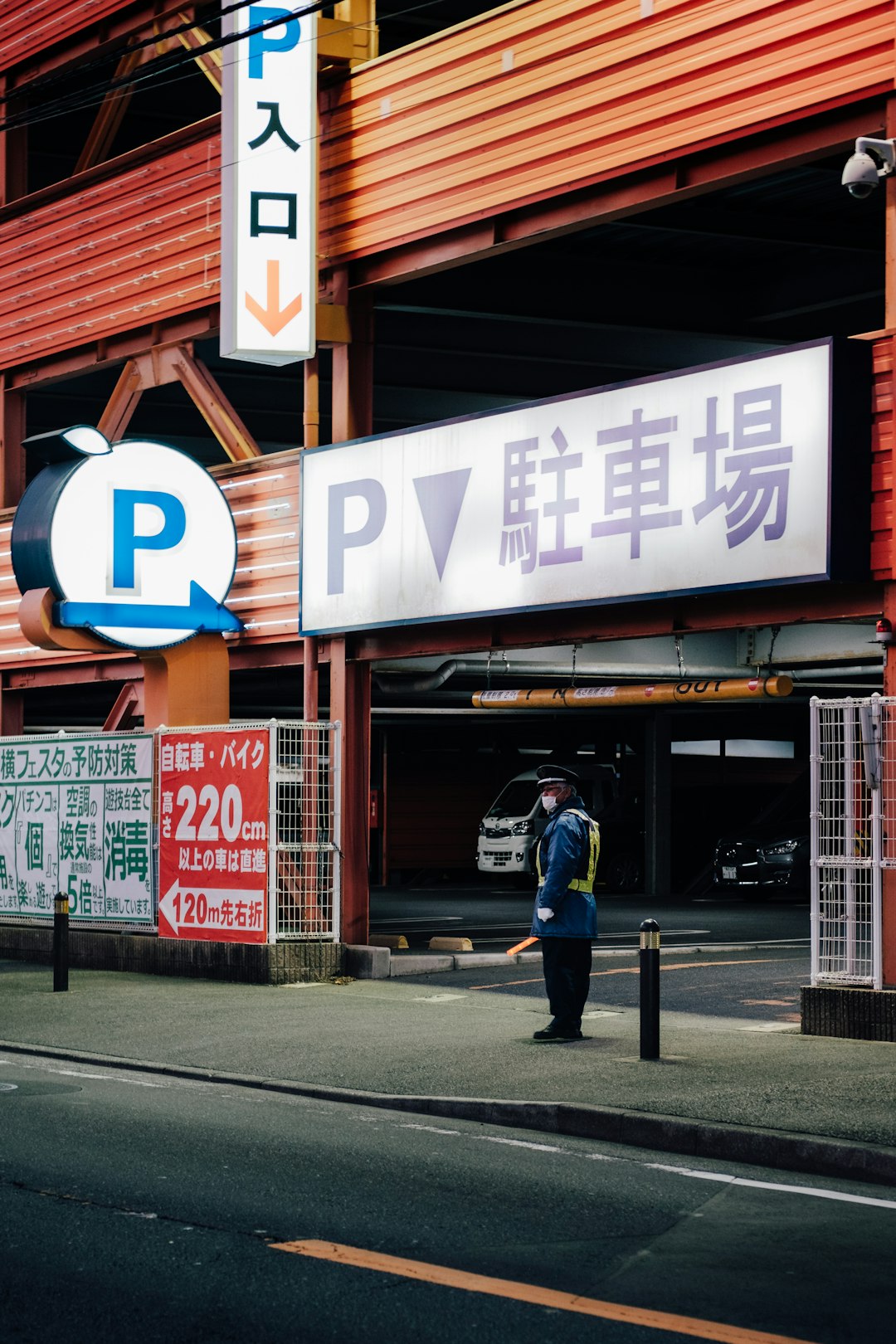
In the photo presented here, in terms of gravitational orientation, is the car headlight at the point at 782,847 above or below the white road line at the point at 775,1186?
above

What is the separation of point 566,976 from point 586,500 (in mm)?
4206

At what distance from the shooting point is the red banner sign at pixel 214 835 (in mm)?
16984

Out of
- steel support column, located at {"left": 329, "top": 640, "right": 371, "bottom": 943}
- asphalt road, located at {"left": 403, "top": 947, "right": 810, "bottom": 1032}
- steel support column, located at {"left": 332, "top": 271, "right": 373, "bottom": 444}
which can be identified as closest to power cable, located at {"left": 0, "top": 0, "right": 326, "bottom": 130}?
steel support column, located at {"left": 332, "top": 271, "right": 373, "bottom": 444}

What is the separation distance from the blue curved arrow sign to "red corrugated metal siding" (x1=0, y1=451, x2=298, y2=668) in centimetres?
25

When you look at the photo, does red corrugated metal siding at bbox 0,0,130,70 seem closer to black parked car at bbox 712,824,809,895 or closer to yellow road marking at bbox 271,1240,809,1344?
black parked car at bbox 712,824,809,895

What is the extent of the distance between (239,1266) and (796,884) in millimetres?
22812

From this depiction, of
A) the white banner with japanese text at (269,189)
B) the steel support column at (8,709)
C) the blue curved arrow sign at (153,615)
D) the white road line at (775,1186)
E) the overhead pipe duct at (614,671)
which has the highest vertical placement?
the white banner with japanese text at (269,189)

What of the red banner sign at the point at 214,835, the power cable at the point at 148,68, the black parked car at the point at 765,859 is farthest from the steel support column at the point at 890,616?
the black parked car at the point at 765,859

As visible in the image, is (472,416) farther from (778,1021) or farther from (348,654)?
(778,1021)

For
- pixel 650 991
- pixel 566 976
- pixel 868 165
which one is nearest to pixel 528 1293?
pixel 650 991

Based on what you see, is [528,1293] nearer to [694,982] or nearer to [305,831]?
[694,982]

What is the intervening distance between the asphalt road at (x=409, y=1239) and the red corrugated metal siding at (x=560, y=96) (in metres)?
8.06

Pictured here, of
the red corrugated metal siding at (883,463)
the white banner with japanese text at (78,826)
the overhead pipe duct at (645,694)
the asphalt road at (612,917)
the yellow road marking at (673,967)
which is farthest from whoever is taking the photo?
the asphalt road at (612,917)

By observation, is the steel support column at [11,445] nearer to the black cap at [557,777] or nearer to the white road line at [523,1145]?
the black cap at [557,777]
